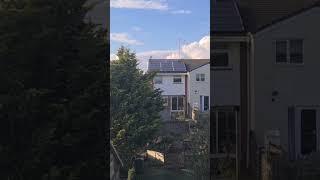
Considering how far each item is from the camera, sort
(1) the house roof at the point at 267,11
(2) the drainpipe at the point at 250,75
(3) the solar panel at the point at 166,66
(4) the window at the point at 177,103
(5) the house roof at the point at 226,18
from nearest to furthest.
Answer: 1. (3) the solar panel at the point at 166,66
2. (4) the window at the point at 177,103
3. (2) the drainpipe at the point at 250,75
4. (1) the house roof at the point at 267,11
5. (5) the house roof at the point at 226,18

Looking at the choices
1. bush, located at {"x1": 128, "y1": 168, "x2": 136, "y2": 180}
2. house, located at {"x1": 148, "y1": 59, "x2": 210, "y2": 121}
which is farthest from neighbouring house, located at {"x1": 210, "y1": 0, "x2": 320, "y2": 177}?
bush, located at {"x1": 128, "y1": 168, "x2": 136, "y2": 180}

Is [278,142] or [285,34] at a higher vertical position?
[285,34]

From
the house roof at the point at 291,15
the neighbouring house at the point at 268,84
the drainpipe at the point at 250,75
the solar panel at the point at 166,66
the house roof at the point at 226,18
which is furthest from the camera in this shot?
the house roof at the point at 226,18

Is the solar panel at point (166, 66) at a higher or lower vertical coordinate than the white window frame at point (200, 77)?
higher

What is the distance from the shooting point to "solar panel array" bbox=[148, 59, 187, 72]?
782 cm

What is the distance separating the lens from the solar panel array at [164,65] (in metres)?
7.82

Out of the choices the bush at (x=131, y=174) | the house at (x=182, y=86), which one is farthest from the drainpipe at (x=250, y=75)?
the bush at (x=131, y=174)

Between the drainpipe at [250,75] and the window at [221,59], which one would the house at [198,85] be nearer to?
the drainpipe at [250,75]

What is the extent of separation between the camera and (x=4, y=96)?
8133 mm

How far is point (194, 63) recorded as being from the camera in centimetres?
798

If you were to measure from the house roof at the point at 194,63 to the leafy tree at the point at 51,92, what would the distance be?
119 cm

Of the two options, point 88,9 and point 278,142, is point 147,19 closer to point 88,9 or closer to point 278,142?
point 88,9

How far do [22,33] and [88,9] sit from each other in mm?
1009

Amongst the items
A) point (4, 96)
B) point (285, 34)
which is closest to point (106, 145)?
Result: point (4, 96)
